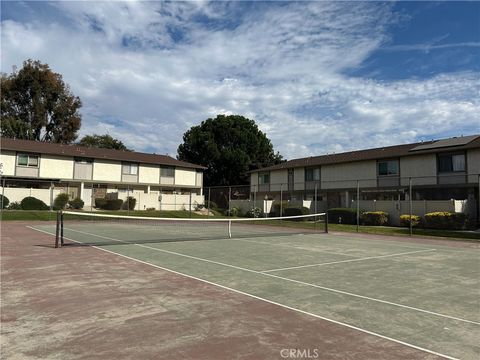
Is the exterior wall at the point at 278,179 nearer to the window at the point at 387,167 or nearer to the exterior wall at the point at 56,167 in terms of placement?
the window at the point at 387,167

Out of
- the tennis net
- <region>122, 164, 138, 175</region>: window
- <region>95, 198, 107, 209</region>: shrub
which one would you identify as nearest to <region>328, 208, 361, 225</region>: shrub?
the tennis net

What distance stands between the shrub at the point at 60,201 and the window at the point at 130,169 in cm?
1077

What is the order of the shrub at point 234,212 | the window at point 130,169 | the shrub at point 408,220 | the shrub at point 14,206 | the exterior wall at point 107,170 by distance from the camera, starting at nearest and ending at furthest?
the shrub at point 408,220 → the shrub at point 14,206 → the shrub at point 234,212 → the exterior wall at point 107,170 → the window at point 130,169

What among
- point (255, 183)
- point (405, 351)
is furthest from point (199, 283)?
point (255, 183)

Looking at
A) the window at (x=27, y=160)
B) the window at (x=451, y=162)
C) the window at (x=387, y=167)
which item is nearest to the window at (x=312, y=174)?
the window at (x=387, y=167)

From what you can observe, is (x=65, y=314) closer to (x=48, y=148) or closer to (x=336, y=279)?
(x=336, y=279)

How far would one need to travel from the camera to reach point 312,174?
162 feet

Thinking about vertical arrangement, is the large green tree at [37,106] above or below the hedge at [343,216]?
above

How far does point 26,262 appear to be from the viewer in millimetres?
11469

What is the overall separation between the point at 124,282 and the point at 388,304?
536 centimetres

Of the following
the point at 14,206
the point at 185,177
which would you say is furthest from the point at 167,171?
the point at 14,206

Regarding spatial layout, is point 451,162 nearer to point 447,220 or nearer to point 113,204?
point 447,220

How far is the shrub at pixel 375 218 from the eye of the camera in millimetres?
32500

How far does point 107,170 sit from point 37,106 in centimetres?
1807
